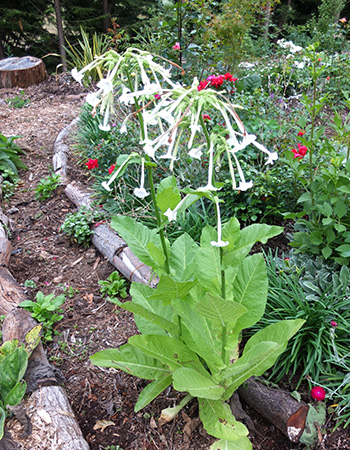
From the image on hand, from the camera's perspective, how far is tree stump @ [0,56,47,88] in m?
7.87

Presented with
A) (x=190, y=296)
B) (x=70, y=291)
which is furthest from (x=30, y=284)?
(x=190, y=296)

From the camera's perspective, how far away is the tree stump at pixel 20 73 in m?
7.87

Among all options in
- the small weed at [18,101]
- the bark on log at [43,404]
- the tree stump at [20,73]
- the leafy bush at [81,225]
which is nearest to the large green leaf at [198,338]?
the bark on log at [43,404]

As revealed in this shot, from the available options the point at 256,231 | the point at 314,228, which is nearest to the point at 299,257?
the point at 314,228

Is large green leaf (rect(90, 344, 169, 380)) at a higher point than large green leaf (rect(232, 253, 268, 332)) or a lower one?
lower

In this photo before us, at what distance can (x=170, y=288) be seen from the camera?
4.87 ft

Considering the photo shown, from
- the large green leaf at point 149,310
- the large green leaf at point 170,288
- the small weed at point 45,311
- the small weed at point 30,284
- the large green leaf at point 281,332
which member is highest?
the large green leaf at point 170,288

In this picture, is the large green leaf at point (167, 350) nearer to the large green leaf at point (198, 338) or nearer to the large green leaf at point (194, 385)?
the large green leaf at point (198, 338)

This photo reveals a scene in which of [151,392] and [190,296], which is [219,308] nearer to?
[190,296]

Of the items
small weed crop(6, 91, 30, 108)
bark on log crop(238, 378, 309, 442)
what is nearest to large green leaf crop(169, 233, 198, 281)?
bark on log crop(238, 378, 309, 442)

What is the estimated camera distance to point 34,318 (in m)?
2.49

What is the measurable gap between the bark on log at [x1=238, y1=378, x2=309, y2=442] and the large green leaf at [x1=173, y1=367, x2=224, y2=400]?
42 centimetres

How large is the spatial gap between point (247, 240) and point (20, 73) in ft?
26.7

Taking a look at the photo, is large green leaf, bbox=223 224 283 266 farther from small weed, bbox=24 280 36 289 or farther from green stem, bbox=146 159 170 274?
small weed, bbox=24 280 36 289
